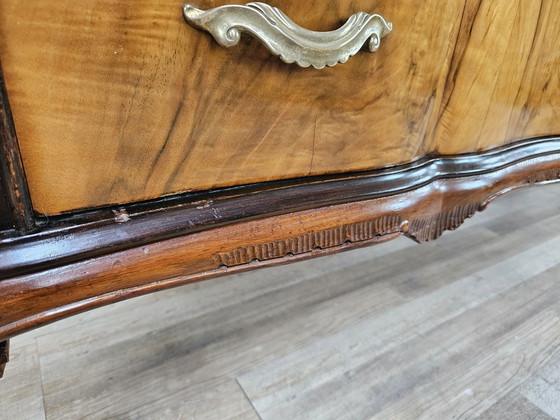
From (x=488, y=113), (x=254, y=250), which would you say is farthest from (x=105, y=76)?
(x=488, y=113)

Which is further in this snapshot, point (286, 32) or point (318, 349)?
point (318, 349)

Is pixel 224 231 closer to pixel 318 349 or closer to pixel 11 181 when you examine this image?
pixel 11 181

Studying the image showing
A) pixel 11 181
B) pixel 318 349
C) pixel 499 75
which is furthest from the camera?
pixel 318 349

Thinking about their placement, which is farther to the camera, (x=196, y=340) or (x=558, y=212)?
(x=558, y=212)

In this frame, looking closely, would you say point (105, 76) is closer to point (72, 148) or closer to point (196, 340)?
point (72, 148)

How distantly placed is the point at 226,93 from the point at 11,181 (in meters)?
0.13

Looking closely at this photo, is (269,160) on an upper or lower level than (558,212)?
upper

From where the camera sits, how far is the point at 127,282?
27 centimetres

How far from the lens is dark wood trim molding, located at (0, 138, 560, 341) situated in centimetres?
24

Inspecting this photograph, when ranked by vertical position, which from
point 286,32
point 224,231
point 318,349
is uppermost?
point 286,32

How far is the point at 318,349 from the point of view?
52cm

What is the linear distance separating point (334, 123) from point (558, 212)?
2.78 feet

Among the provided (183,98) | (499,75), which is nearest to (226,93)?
(183,98)

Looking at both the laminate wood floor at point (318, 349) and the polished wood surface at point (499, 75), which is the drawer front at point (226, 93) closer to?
the polished wood surface at point (499, 75)
